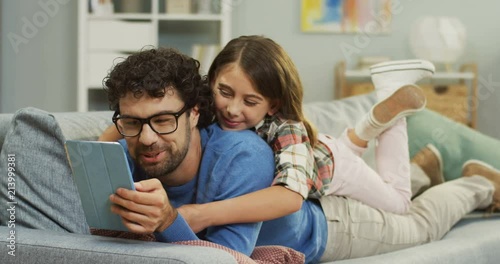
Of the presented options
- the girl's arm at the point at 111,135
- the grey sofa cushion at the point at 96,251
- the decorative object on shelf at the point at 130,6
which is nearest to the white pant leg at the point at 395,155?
the girl's arm at the point at 111,135

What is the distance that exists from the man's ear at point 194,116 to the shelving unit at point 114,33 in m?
2.75

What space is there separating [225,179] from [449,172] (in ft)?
4.62

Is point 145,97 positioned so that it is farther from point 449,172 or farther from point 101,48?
point 101,48

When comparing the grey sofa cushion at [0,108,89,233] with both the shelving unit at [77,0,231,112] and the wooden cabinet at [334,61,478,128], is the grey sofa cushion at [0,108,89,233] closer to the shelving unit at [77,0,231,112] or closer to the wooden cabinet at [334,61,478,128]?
the shelving unit at [77,0,231,112]

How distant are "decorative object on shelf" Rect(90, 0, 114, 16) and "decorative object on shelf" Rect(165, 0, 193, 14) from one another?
13.1 inches

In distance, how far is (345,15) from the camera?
200 inches

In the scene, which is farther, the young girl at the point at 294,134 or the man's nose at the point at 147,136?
the young girl at the point at 294,134

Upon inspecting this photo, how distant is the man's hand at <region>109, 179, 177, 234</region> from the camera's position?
4.69ft

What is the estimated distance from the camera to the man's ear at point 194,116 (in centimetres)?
178

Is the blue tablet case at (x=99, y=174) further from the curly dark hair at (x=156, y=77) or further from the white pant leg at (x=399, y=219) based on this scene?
the white pant leg at (x=399, y=219)

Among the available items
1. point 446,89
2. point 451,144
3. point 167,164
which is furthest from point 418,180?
point 446,89

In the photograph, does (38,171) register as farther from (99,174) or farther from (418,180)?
(418,180)

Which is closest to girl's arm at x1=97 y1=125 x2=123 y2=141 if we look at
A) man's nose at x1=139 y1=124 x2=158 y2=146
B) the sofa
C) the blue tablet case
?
the sofa

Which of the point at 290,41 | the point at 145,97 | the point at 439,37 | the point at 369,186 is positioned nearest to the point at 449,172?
the point at 369,186
